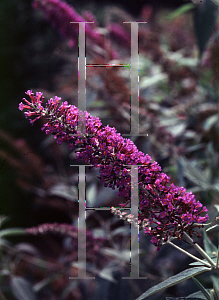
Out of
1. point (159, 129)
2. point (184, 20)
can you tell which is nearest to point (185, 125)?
point (159, 129)

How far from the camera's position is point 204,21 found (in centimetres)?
74

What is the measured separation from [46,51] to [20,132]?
0.47 metres

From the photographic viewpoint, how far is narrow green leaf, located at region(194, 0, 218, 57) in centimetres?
73

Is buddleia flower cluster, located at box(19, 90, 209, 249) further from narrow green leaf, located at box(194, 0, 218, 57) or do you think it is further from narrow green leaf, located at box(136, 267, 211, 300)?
narrow green leaf, located at box(194, 0, 218, 57)

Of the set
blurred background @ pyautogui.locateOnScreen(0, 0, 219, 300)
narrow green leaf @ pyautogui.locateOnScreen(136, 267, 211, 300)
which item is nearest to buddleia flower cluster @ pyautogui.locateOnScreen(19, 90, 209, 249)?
narrow green leaf @ pyautogui.locateOnScreen(136, 267, 211, 300)

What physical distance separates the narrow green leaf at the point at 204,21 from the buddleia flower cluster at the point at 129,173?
0.43 meters

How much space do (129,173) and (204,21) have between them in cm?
51

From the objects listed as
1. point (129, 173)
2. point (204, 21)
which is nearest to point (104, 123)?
point (204, 21)

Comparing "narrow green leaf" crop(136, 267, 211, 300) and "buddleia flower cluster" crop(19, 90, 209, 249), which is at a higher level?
"buddleia flower cluster" crop(19, 90, 209, 249)

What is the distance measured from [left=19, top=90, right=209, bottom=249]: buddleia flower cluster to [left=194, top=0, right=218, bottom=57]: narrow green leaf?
433mm

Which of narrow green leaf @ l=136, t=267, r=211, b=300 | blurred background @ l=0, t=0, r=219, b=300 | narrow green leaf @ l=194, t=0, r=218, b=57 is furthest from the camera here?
blurred background @ l=0, t=0, r=219, b=300

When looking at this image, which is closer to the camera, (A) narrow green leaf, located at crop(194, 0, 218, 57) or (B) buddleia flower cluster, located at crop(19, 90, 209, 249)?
(B) buddleia flower cluster, located at crop(19, 90, 209, 249)

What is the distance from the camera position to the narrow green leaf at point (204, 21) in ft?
2.40

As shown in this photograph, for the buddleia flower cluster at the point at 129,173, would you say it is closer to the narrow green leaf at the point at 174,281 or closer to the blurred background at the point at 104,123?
the narrow green leaf at the point at 174,281
